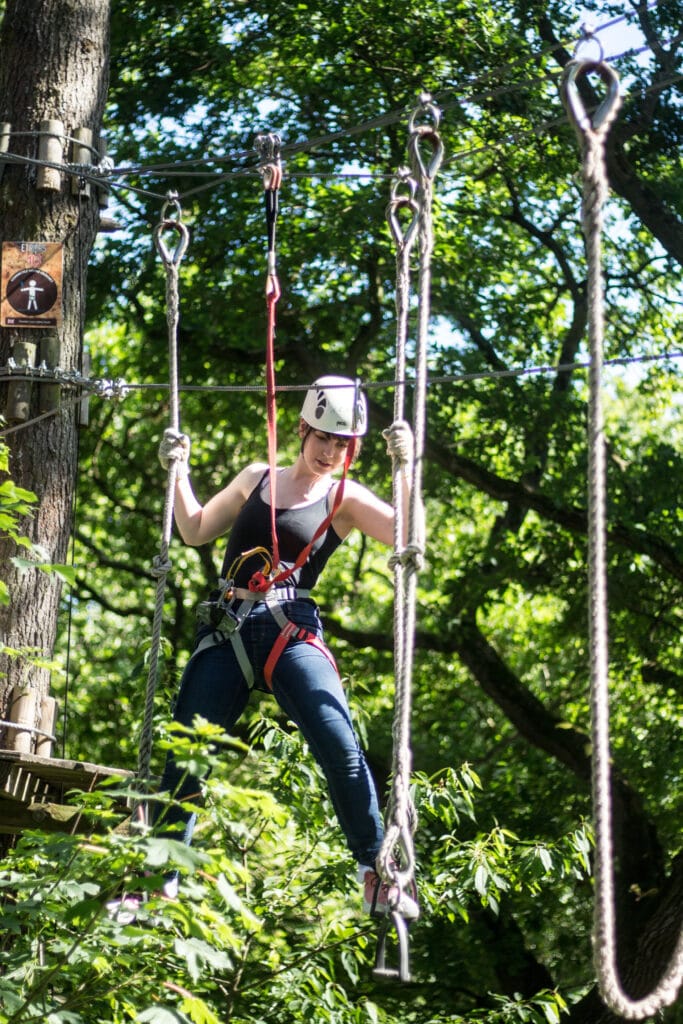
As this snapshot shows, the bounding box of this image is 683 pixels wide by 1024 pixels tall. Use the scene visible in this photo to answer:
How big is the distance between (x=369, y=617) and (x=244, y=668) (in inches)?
307

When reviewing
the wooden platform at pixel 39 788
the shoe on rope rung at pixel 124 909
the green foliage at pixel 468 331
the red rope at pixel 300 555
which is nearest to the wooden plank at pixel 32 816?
the wooden platform at pixel 39 788

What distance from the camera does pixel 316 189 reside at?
8375mm

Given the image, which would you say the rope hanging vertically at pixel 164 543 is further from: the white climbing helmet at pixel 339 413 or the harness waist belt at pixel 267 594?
the white climbing helmet at pixel 339 413

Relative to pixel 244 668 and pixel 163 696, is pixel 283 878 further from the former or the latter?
pixel 244 668

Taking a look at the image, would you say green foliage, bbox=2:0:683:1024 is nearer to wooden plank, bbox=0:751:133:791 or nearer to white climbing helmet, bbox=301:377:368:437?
wooden plank, bbox=0:751:133:791

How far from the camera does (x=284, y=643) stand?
3332mm

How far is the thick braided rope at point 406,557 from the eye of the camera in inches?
113

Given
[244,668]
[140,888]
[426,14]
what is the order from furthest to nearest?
[426,14] → [244,668] → [140,888]

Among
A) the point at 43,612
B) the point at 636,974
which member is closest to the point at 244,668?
the point at 43,612

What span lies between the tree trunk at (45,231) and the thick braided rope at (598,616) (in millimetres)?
2231

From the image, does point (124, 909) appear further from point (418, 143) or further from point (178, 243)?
point (418, 143)

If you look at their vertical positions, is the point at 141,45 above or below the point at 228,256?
above

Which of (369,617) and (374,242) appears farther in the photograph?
(369,617)

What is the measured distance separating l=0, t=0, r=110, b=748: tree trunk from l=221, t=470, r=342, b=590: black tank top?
930 mm
